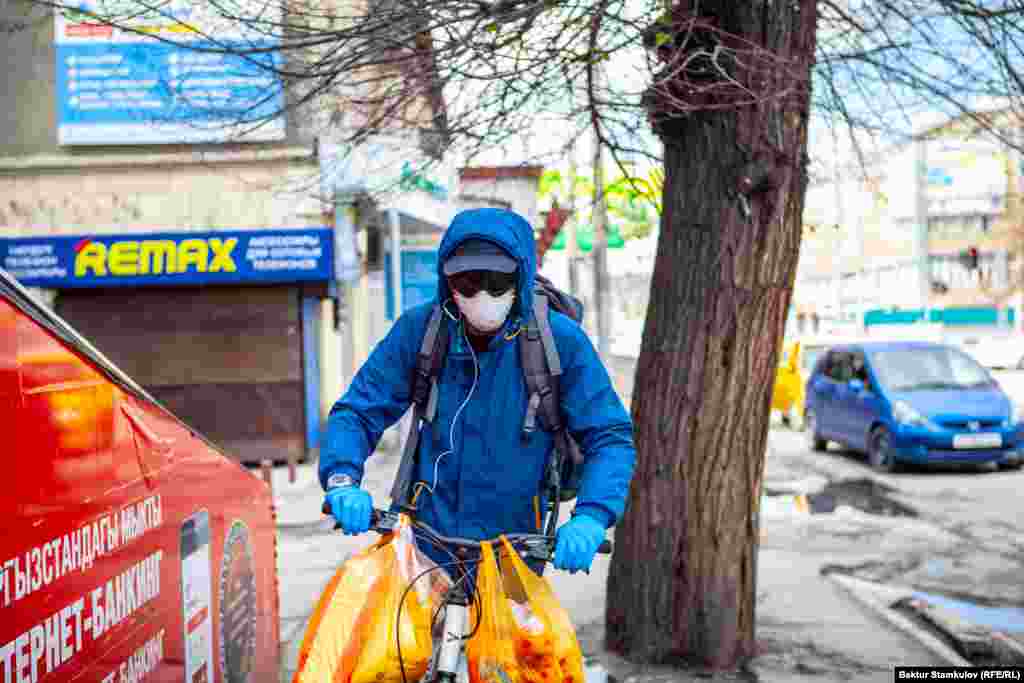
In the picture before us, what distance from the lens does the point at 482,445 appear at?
10.0 feet

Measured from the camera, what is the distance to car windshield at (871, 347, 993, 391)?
1465cm

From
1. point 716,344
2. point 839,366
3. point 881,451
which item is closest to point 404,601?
point 716,344

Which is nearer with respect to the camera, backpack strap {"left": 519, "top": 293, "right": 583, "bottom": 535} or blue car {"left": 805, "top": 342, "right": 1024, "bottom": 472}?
backpack strap {"left": 519, "top": 293, "right": 583, "bottom": 535}

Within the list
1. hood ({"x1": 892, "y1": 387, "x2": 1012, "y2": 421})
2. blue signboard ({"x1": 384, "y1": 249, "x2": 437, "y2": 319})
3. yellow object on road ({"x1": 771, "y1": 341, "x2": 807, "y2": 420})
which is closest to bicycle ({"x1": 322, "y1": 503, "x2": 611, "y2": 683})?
hood ({"x1": 892, "y1": 387, "x2": 1012, "y2": 421})

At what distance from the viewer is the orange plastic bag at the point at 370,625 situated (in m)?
2.47

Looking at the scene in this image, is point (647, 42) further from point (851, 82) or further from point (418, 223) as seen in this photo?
point (418, 223)

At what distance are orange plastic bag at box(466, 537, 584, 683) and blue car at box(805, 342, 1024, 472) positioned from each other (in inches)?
469

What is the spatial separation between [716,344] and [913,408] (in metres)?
9.35

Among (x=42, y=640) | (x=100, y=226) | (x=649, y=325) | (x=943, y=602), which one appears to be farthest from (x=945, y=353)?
(x=42, y=640)

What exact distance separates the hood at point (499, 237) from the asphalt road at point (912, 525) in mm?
5682

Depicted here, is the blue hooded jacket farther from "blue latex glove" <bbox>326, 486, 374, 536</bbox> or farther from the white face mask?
"blue latex glove" <bbox>326, 486, 374, 536</bbox>

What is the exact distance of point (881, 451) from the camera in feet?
47.0

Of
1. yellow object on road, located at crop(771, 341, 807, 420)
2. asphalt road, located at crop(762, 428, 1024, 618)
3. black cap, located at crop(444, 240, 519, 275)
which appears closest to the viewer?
black cap, located at crop(444, 240, 519, 275)

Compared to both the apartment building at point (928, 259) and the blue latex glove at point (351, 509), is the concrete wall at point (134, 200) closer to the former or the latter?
the blue latex glove at point (351, 509)
